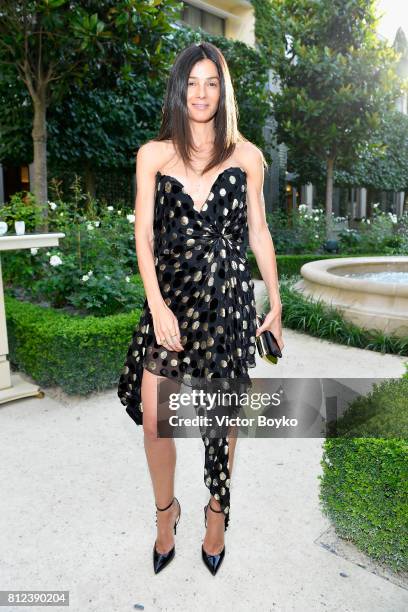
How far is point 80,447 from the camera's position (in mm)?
3680

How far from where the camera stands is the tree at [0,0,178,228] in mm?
7566

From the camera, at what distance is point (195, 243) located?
85.8 inches

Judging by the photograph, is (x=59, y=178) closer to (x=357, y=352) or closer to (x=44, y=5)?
(x=44, y=5)

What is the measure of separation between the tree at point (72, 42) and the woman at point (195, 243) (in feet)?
17.4

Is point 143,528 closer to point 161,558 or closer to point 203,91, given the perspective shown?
point 161,558

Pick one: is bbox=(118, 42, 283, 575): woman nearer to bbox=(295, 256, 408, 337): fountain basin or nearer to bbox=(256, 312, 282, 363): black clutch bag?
Result: bbox=(256, 312, 282, 363): black clutch bag

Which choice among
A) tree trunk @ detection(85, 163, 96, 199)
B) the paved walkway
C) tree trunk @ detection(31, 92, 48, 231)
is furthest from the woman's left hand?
tree trunk @ detection(85, 163, 96, 199)

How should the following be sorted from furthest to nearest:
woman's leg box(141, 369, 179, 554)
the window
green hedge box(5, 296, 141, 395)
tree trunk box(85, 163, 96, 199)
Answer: the window, tree trunk box(85, 163, 96, 199), green hedge box(5, 296, 141, 395), woman's leg box(141, 369, 179, 554)

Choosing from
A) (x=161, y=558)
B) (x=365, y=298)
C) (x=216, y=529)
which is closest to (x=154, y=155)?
(x=216, y=529)

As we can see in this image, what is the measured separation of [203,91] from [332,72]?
13.4m

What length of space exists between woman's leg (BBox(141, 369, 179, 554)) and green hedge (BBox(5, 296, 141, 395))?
2279 mm

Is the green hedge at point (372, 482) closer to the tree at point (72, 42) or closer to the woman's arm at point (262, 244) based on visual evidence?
the woman's arm at point (262, 244)

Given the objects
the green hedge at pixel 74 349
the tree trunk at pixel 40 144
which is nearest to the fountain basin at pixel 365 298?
the green hedge at pixel 74 349

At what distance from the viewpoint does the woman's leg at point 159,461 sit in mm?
2211
